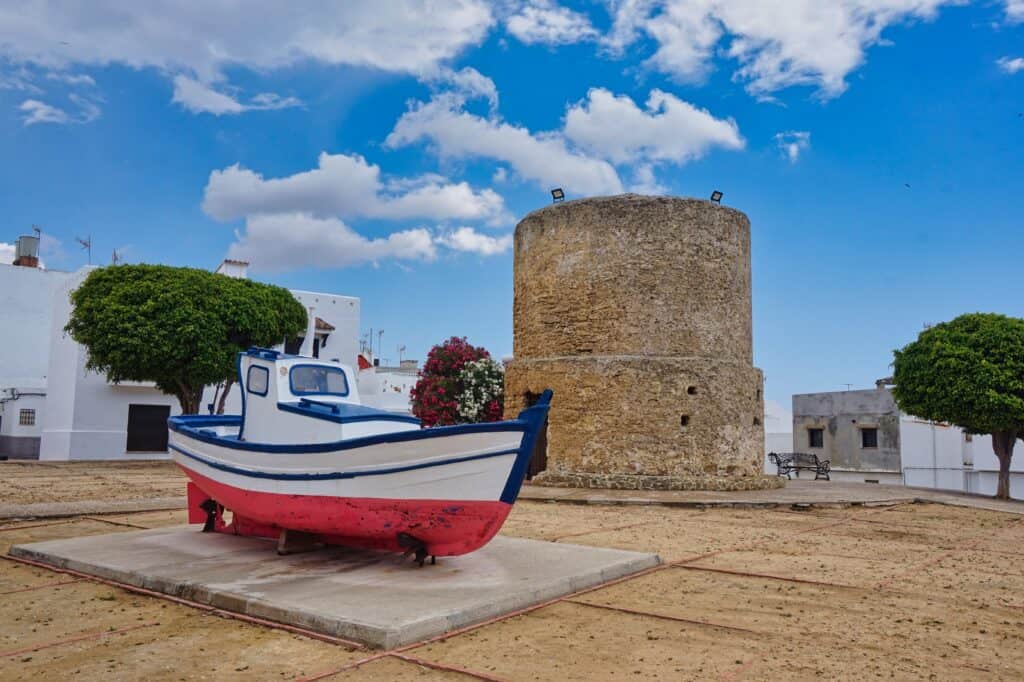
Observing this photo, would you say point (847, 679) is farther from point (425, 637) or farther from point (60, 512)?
point (60, 512)

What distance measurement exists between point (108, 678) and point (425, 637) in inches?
65.1

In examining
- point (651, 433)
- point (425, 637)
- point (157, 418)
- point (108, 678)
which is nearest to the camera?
point (108, 678)

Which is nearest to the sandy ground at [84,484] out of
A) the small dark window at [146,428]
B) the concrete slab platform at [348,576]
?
the concrete slab platform at [348,576]

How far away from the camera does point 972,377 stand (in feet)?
49.6

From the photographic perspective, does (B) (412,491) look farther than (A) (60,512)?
No

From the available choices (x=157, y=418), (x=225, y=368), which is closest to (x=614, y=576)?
(x=225, y=368)

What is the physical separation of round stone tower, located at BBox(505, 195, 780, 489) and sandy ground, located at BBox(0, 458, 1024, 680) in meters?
7.14

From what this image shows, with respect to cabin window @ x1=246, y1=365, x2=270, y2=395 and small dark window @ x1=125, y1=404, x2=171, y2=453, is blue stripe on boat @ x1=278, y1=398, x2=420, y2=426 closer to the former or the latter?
cabin window @ x1=246, y1=365, x2=270, y2=395

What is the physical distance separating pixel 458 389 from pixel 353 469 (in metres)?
13.4

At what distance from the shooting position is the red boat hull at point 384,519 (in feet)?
19.1

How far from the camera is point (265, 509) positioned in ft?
21.7

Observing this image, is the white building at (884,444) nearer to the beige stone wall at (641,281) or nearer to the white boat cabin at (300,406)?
the beige stone wall at (641,281)

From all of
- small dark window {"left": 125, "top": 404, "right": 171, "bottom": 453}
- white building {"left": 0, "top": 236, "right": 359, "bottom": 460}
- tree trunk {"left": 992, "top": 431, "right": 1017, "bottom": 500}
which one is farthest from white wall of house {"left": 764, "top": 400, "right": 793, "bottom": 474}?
small dark window {"left": 125, "top": 404, "right": 171, "bottom": 453}

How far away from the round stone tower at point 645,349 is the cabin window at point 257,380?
914 centimetres
